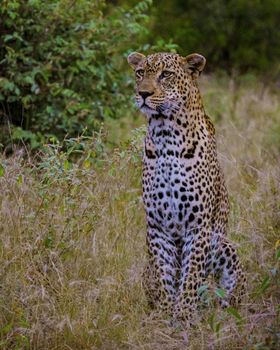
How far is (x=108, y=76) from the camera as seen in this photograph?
1050cm

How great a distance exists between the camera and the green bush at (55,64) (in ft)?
31.9

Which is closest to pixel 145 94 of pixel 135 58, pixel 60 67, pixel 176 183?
pixel 135 58

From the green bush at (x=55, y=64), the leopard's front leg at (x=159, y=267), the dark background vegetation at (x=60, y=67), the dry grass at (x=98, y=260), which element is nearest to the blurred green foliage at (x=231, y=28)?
the dark background vegetation at (x=60, y=67)

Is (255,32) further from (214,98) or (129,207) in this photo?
(129,207)

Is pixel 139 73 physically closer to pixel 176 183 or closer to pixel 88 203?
pixel 176 183

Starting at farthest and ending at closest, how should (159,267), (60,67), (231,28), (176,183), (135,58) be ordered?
(231,28)
(60,67)
(135,58)
(159,267)
(176,183)

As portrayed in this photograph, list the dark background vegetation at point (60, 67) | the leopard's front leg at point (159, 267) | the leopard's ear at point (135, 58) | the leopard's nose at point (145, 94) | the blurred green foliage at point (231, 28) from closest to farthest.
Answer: the leopard's nose at point (145, 94), the leopard's front leg at point (159, 267), the leopard's ear at point (135, 58), the dark background vegetation at point (60, 67), the blurred green foliage at point (231, 28)

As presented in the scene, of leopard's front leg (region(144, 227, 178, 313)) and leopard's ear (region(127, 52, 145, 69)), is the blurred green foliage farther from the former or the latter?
leopard's front leg (region(144, 227, 178, 313))

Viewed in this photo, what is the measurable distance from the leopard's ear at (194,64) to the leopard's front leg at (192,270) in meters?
1.08

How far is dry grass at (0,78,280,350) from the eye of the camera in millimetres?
6496

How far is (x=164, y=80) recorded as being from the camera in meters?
7.24

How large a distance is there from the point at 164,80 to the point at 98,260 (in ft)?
4.47

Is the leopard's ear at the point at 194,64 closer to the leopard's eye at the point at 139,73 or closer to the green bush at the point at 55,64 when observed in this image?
the leopard's eye at the point at 139,73

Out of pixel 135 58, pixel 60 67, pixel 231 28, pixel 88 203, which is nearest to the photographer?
pixel 135 58
